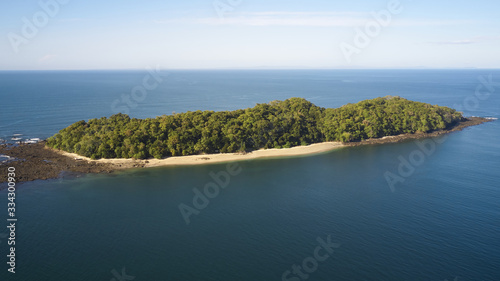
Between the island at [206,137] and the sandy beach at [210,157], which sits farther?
the island at [206,137]

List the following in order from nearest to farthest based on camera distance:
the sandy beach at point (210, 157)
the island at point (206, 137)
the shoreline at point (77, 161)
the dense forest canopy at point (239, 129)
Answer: the shoreline at point (77, 161)
the sandy beach at point (210, 157)
the island at point (206, 137)
the dense forest canopy at point (239, 129)

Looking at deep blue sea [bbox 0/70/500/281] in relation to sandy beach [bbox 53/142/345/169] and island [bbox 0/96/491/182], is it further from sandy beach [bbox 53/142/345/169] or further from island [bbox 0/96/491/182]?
island [bbox 0/96/491/182]

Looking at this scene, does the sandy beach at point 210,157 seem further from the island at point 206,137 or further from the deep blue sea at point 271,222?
the deep blue sea at point 271,222

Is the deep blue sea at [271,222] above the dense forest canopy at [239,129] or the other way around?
the other way around

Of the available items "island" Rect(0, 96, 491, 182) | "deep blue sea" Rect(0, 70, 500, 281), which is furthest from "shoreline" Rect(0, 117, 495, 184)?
"deep blue sea" Rect(0, 70, 500, 281)

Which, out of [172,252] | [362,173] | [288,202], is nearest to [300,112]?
[362,173]

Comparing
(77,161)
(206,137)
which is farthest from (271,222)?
(77,161)

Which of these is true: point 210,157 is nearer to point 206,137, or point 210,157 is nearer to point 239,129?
point 206,137

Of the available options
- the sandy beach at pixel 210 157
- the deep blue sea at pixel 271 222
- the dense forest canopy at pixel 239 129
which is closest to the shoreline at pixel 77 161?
the sandy beach at pixel 210 157
